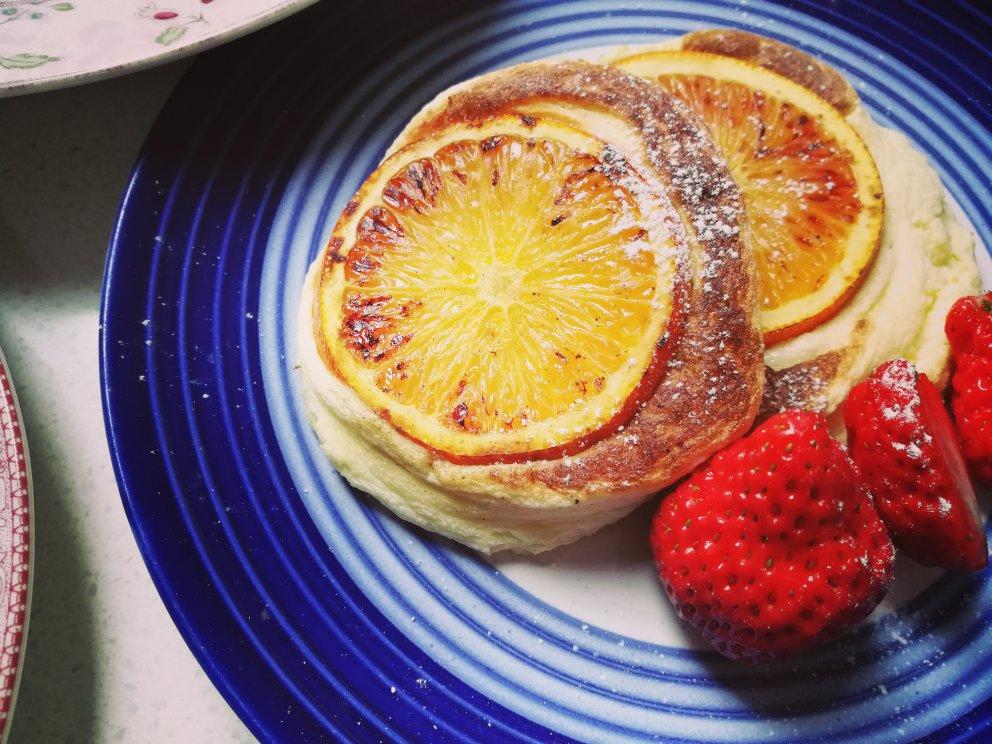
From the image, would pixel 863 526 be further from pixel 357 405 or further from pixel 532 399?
pixel 357 405

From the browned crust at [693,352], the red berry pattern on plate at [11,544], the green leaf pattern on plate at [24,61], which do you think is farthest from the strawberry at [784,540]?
the green leaf pattern on plate at [24,61]

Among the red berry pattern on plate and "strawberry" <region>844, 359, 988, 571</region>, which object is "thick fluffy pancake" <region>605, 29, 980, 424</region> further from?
the red berry pattern on plate

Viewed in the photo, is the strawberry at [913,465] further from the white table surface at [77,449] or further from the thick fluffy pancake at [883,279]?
the white table surface at [77,449]

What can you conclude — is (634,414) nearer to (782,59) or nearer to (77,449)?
(782,59)

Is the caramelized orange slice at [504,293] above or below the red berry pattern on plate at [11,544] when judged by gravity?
above

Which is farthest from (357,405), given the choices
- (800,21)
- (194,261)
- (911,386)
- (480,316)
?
(800,21)

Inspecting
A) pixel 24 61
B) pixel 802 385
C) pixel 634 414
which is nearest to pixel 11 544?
pixel 24 61
